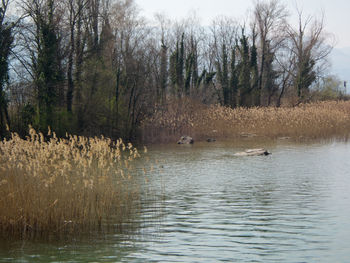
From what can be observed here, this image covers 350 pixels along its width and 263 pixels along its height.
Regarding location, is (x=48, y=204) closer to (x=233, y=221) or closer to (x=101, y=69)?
(x=233, y=221)

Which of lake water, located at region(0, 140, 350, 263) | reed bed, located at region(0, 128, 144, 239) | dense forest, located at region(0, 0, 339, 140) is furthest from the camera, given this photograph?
dense forest, located at region(0, 0, 339, 140)

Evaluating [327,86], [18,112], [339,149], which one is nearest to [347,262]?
[339,149]

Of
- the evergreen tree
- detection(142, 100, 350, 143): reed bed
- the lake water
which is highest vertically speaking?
the evergreen tree

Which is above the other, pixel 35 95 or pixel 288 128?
pixel 35 95

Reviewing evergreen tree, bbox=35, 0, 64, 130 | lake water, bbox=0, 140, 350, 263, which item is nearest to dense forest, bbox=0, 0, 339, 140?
evergreen tree, bbox=35, 0, 64, 130

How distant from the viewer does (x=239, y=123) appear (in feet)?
99.2

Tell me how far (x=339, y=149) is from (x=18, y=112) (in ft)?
49.7

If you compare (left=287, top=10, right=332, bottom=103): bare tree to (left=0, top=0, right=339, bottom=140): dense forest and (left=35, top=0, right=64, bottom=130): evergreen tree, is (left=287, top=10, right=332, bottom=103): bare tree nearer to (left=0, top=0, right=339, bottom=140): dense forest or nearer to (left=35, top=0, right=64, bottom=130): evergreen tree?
(left=0, top=0, right=339, bottom=140): dense forest

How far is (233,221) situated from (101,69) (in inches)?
807

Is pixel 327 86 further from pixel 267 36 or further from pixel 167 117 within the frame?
pixel 167 117

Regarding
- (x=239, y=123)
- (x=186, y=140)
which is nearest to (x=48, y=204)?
(x=186, y=140)

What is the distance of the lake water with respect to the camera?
280 inches

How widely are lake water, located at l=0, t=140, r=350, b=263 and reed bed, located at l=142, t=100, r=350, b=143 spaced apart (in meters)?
12.0

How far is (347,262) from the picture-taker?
663 centimetres
